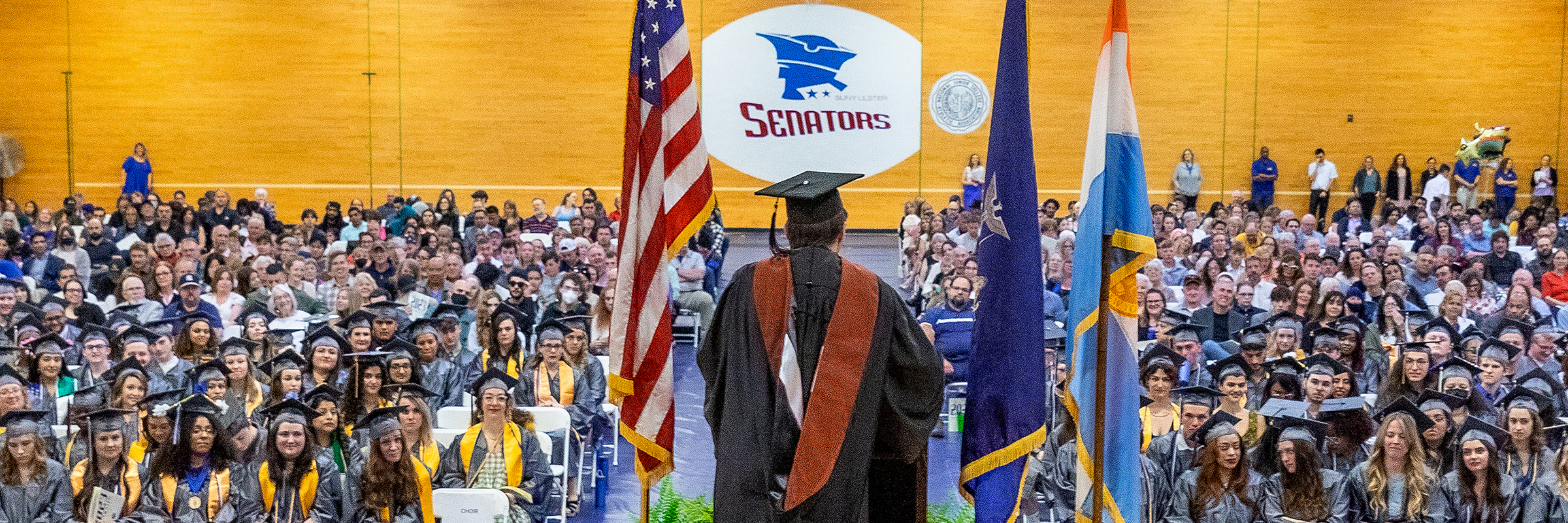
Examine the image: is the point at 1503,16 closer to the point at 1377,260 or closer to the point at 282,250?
the point at 1377,260

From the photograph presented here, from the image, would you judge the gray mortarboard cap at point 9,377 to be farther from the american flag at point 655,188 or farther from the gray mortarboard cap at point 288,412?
the american flag at point 655,188

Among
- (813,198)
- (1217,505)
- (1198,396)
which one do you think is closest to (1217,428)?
(1217,505)

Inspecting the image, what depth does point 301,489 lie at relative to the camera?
7.13m

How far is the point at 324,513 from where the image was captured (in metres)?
7.06

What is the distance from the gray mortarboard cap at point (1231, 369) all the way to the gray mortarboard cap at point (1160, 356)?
0.95 feet

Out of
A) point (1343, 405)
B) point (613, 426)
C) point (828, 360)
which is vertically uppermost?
point (828, 360)

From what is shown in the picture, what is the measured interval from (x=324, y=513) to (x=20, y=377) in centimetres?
280

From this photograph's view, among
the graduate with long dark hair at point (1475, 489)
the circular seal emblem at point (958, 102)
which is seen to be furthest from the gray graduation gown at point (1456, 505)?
the circular seal emblem at point (958, 102)

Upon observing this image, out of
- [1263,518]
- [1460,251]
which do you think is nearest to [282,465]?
[1263,518]

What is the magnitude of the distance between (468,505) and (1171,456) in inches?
150

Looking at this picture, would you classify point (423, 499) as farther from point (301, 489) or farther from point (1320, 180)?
point (1320, 180)

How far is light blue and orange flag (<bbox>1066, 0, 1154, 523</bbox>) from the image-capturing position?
495 centimetres

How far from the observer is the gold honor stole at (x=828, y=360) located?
3.96 meters

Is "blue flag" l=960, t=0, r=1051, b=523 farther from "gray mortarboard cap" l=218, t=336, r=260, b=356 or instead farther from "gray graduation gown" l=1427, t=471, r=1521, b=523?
"gray mortarboard cap" l=218, t=336, r=260, b=356
